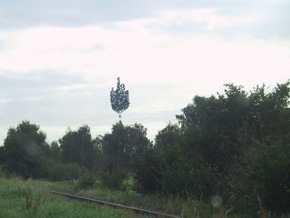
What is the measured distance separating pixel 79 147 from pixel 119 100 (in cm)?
2215

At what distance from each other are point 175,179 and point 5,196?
813 centimetres

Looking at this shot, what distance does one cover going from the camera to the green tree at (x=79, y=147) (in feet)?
275

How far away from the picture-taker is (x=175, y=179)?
23.9 meters

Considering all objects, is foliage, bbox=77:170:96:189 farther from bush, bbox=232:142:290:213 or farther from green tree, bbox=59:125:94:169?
green tree, bbox=59:125:94:169

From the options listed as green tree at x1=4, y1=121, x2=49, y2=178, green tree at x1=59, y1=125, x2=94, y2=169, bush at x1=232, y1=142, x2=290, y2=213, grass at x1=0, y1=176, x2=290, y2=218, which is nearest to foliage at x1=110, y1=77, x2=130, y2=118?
green tree at x1=59, y1=125, x2=94, y2=169

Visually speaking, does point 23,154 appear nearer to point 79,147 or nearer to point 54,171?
point 54,171

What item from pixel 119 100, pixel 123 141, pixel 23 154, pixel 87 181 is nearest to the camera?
pixel 87 181

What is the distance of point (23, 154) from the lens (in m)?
55.2

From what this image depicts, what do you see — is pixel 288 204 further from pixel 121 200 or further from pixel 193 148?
pixel 193 148

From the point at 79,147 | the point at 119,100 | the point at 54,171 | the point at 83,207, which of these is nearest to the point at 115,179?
the point at 83,207

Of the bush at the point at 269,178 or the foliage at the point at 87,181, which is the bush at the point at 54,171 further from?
the bush at the point at 269,178

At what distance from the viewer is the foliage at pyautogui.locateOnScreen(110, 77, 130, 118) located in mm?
103562

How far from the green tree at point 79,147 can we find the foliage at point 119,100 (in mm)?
17642

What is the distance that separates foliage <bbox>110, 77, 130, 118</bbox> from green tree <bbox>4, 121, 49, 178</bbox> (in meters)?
43.4
